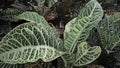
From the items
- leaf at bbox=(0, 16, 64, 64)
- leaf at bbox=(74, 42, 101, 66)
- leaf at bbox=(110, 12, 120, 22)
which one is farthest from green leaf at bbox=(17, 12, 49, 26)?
leaf at bbox=(110, 12, 120, 22)

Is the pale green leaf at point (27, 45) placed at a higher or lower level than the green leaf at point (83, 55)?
higher

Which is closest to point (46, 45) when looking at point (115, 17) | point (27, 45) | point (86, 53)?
point (27, 45)

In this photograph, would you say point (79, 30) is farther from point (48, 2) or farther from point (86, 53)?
point (48, 2)

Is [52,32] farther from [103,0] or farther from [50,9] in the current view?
[103,0]

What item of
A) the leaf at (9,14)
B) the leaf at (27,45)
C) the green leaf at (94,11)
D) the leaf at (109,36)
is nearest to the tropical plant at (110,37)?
the leaf at (109,36)

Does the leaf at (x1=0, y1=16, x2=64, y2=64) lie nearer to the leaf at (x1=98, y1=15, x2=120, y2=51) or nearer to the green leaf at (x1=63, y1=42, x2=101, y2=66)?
the green leaf at (x1=63, y1=42, x2=101, y2=66)

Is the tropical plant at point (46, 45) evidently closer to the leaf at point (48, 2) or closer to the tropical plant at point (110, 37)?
the tropical plant at point (110, 37)

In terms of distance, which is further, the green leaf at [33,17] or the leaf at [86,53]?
the green leaf at [33,17]

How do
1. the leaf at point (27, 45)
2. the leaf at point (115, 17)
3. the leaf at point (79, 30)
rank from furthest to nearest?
1. the leaf at point (115, 17)
2. the leaf at point (79, 30)
3. the leaf at point (27, 45)

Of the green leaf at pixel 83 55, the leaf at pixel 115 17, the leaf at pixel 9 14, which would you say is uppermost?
the leaf at pixel 9 14
